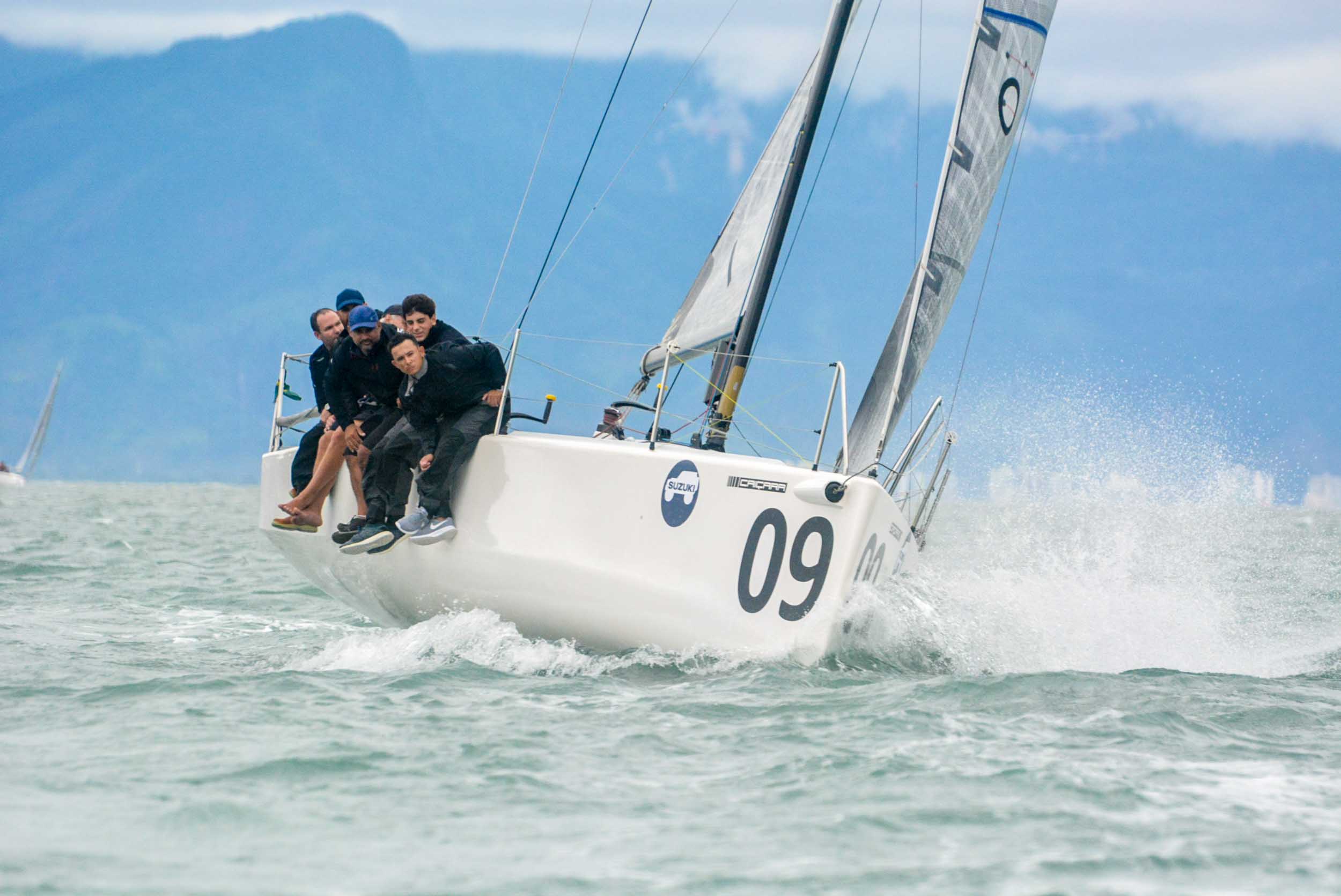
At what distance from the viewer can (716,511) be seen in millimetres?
5383

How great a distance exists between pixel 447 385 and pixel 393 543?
77 centimetres

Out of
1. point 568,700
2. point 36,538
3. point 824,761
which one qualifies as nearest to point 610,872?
point 824,761

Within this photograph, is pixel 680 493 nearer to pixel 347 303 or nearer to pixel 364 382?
pixel 364 382

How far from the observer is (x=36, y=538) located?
1556cm

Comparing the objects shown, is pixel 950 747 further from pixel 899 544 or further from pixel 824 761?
pixel 899 544

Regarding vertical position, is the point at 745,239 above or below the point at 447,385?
above

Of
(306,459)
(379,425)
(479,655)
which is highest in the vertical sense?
(379,425)

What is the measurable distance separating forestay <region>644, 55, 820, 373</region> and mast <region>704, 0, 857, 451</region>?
0.05 metres

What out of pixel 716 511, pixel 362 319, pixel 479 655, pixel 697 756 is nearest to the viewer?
pixel 697 756

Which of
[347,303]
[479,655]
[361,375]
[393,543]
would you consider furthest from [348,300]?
[479,655]

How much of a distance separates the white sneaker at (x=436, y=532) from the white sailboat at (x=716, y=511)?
89 mm

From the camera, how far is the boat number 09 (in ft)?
17.1

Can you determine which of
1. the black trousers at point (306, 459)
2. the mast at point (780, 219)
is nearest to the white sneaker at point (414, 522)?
the black trousers at point (306, 459)

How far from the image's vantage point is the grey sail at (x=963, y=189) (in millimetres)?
6609
